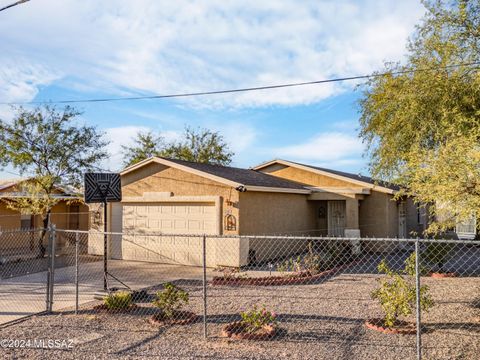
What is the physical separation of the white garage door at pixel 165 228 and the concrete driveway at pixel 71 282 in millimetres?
443

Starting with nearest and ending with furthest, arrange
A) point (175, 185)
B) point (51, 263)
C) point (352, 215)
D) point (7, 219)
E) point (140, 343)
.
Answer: point (140, 343)
point (51, 263)
point (175, 185)
point (352, 215)
point (7, 219)

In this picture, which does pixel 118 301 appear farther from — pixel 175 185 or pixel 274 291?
pixel 175 185

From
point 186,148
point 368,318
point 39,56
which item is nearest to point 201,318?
point 368,318

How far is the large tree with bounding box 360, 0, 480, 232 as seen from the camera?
8.66 m

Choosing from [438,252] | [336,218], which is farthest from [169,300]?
[336,218]

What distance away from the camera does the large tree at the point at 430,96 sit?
8.66 meters

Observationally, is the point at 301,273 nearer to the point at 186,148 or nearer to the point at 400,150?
the point at 400,150

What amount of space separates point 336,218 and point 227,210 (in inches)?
293

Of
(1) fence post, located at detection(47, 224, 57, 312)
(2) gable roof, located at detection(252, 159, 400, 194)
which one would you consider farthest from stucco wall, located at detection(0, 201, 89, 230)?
(2) gable roof, located at detection(252, 159, 400, 194)

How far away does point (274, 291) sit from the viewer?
32.7ft

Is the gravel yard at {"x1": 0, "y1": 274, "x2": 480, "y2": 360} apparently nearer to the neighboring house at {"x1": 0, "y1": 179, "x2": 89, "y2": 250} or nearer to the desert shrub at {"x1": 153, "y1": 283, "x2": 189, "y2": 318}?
the desert shrub at {"x1": 153, "y1": 283, "x2": 189, "y2": 318}

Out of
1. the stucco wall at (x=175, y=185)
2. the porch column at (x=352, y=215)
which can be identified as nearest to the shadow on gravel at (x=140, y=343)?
the stucco wall at (x=175, y=185)

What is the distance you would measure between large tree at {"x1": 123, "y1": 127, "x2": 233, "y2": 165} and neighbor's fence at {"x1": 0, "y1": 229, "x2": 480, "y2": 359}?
1752cm

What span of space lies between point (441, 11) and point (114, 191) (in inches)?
386
